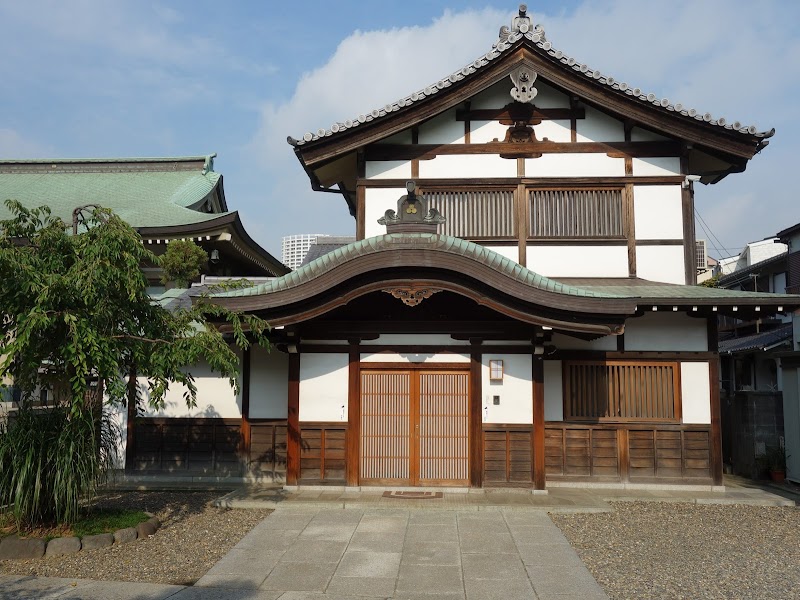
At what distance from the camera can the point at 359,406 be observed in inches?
432

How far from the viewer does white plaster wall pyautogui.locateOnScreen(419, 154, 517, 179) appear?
12617mm

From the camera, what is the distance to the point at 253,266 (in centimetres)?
1991

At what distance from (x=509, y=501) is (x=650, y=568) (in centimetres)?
308

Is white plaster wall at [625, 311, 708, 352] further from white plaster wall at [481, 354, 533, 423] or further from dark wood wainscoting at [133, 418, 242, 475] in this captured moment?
dark wood wainscoting at [133, 418, 242, 475]

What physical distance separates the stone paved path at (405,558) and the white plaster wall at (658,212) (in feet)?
19.9

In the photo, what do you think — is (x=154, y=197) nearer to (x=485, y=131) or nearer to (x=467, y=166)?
(x=467, y=166)

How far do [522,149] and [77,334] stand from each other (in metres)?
8.90

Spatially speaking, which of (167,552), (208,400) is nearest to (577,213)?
(208,400)

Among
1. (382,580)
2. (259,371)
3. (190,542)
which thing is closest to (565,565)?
(382,580)

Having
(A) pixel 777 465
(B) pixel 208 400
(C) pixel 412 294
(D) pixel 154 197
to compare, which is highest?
(D) pixel 154 197

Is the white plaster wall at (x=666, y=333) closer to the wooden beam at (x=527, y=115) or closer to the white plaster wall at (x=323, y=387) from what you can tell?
the wooden beam at (x=527, y=115)

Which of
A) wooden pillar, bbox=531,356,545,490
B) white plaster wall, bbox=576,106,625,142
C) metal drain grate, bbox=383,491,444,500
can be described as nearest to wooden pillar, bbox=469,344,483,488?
metal drain grate, bbox=383,491,444,500

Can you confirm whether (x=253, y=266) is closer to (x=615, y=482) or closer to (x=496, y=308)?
(x=496, y=308)

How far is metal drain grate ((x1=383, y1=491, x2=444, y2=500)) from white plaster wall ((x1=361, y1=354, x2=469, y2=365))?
2238 mm
